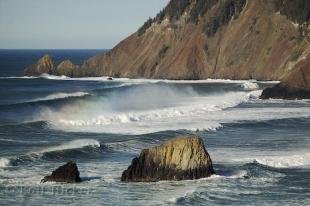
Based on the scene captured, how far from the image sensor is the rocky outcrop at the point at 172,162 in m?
33.5

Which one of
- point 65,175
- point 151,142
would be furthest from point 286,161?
point 65,175

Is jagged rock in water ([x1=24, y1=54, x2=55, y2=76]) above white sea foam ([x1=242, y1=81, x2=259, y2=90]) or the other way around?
above

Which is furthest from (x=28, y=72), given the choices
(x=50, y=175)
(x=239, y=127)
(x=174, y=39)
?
(x=50, y=175)

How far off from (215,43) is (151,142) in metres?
66.9

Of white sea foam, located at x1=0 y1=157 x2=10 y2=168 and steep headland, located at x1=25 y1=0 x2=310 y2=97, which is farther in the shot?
steep headland, located at x1=25 y1=0 x2=310 y2=97

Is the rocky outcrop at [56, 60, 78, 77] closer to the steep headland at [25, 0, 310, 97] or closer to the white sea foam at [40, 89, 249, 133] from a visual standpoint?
the steep headland at [25, 0, 310, 97]

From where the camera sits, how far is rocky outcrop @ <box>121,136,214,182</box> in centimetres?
3347

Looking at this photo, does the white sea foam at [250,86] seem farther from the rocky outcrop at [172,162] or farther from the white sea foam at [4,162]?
the rocky outcrop at [172,162]

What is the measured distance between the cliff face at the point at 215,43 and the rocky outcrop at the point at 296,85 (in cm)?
2170

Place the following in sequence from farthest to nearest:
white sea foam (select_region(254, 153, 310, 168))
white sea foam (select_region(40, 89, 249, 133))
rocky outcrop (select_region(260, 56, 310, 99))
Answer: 1. rocky outcrop (select_region(260, 56, 310, 99))
2. white sea foam (select_region(40, 89, 249, 133))
3. white sea foam (select_region(254, 153, 310, 168))

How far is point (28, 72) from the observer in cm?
13775

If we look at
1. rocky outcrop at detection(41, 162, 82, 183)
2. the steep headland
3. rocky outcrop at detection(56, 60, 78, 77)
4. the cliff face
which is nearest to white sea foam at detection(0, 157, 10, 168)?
rocky outcrop at detection(41, 162, 82, 183)

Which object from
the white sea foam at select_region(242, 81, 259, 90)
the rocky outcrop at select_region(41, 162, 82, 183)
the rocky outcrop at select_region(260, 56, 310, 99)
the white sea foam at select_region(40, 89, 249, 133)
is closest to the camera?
the rocky outcrop at select_region(41, 162, 82, 183)

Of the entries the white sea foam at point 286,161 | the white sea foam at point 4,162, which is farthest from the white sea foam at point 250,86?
the white sea foam at point 4,162
